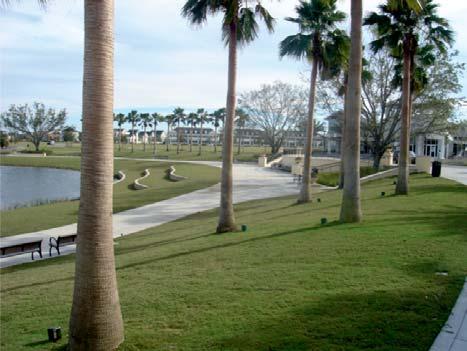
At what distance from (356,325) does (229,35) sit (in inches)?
446

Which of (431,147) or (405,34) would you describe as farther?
(431,147)

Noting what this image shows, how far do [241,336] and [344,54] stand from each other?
60.7ft

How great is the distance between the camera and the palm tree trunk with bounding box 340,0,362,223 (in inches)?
481

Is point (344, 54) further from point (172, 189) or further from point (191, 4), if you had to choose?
point (172, 189)

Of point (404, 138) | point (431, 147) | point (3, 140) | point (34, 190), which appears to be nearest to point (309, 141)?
point (404, 138)

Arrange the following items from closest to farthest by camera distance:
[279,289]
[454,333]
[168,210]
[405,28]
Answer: [454,333], [279,289], [405,28], [168,210]

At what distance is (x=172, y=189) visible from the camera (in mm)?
33562

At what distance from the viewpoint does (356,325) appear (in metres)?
5.40

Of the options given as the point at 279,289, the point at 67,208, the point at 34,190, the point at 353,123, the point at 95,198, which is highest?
the point at 353,123

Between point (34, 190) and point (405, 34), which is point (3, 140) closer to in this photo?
point (34, 190)

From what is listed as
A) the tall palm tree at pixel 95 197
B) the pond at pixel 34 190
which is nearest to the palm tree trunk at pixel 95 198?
the tall palm tree at pixel 95 197

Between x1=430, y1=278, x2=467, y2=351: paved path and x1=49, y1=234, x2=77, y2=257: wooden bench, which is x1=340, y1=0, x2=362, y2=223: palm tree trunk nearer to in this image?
x1=430, y1=278, x2=467, y2=351: paved path

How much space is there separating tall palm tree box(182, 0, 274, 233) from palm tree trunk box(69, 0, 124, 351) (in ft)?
29.6

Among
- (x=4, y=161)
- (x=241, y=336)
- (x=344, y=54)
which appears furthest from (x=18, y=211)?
(x=4, y=161)
